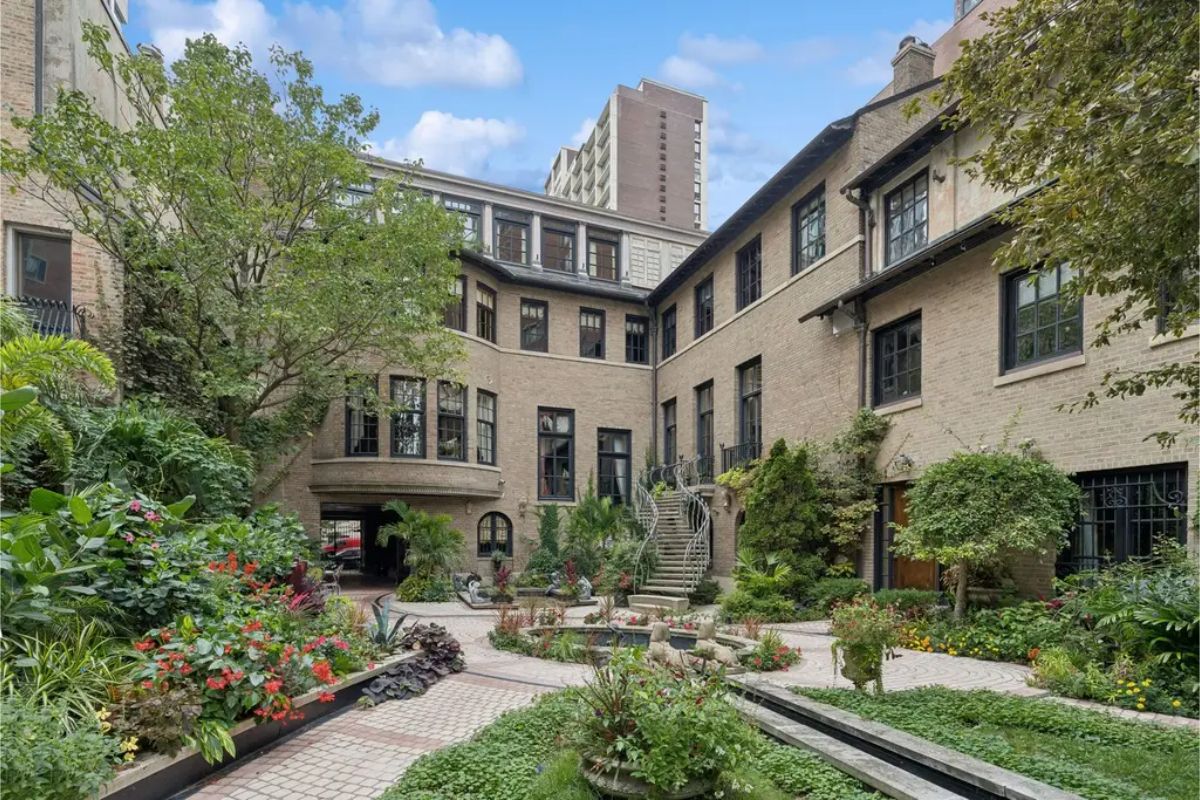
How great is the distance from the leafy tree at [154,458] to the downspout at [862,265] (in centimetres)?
1134

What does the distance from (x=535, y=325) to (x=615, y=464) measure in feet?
16.9

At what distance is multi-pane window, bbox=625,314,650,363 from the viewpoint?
2355cm

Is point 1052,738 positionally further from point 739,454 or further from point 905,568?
point 739,454

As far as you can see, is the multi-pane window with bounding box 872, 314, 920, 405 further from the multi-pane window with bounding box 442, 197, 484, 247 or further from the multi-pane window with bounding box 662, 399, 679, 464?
the multi-pane window with bounding box 442, 197, 484, 247

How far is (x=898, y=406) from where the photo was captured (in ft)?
43.1

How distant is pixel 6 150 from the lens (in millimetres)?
10375

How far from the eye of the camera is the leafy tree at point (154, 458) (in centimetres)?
912

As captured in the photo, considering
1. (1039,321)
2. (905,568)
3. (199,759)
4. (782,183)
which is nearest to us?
(199,759)

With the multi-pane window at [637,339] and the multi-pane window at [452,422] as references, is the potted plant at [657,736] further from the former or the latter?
the multi-pane window at [637,339]

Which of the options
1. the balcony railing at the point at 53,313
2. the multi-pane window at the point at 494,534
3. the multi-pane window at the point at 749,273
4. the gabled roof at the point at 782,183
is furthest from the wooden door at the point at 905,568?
the balcony railing at the point at 53,313

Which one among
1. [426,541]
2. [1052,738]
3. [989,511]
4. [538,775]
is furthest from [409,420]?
[1052,738]

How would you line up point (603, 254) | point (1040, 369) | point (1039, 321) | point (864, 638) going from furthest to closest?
point (603, 254)
point (1039, 321)
point (1040, 369)
point (864, 638)

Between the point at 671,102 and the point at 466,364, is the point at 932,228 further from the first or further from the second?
the point at 671,102

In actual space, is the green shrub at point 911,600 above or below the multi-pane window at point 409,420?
below
